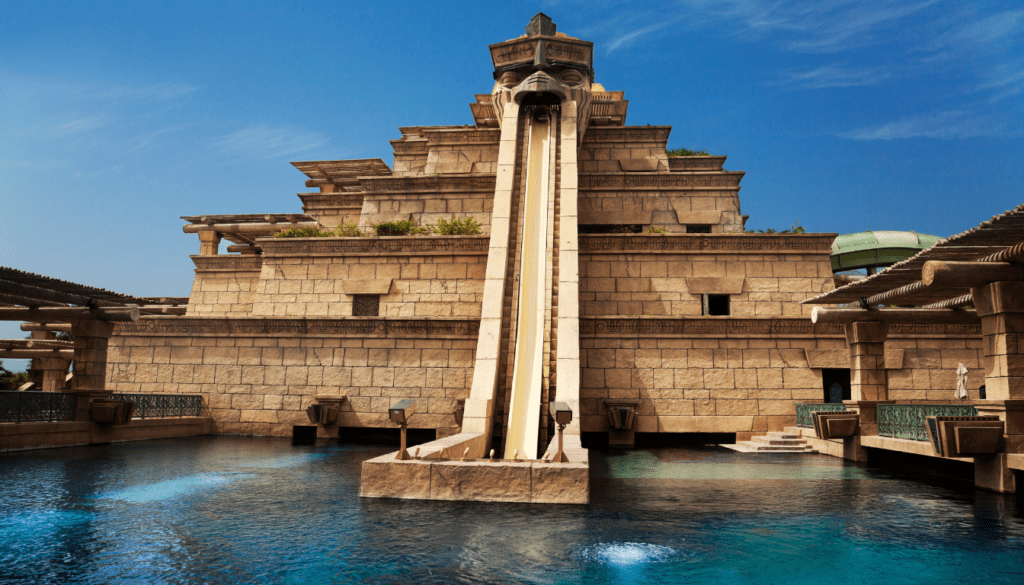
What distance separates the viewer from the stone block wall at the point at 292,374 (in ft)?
63.3

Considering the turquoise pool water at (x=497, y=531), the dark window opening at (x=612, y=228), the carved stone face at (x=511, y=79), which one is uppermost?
the carved stone face at (x=511, y=79)

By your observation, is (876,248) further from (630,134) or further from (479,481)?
(479,481)

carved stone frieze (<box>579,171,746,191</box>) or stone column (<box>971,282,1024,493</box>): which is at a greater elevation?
carved stone frieze (<box>579,171,746,191</box>)

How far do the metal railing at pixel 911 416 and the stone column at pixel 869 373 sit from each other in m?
0.69

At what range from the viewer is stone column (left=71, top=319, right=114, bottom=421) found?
1673cm

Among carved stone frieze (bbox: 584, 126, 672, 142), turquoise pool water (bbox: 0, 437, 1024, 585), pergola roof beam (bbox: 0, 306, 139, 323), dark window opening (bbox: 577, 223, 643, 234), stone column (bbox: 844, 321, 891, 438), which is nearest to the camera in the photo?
turquoise pool water (bbox: 0, 437, 1024, 585)

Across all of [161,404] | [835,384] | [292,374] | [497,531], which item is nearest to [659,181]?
[835,384]

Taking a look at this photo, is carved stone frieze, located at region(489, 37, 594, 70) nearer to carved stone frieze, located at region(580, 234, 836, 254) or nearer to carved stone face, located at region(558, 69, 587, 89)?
carved stone face, located at region(558, 69, 587, 89)

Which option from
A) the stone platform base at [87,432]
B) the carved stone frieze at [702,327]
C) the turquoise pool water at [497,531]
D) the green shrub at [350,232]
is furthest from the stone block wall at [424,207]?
the turquoise pool water at [497,531]

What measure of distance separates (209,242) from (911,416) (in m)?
29.7

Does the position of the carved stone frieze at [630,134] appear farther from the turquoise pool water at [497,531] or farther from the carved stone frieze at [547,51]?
the turquoise pool water at [497,531]

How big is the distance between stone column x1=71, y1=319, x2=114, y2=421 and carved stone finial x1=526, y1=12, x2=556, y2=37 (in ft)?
70.1

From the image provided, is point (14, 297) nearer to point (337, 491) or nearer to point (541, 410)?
point (337, 491)

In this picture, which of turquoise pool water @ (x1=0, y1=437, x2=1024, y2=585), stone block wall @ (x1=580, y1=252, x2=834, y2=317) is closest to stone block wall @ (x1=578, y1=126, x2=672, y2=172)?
stone block wall @ (x1=580, y1=252, x2=834, y2=317)
